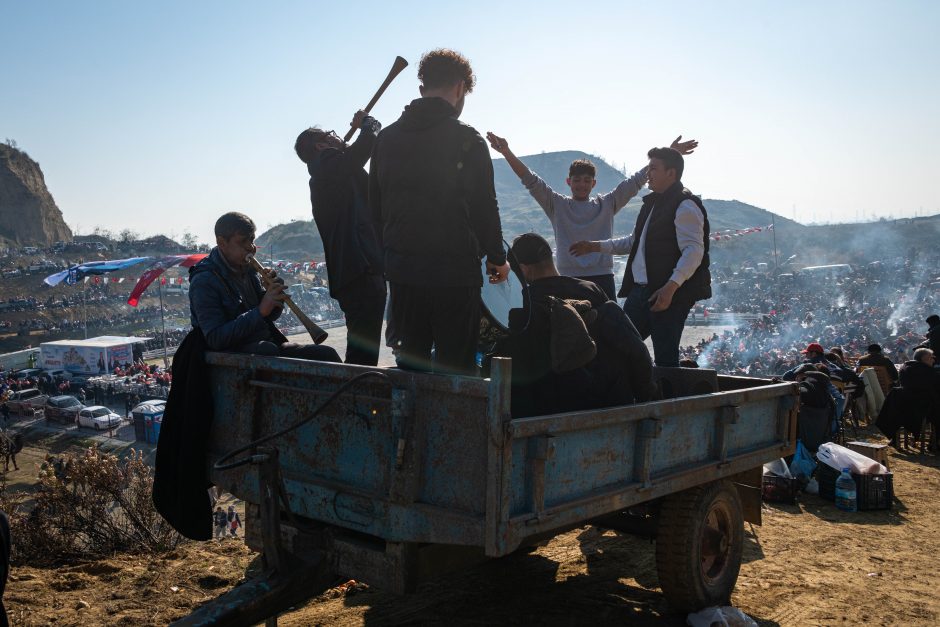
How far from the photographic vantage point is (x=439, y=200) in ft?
10.2

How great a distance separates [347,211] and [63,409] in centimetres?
2740

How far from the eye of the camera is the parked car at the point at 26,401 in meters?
28.5

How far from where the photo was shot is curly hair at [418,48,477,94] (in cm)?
325

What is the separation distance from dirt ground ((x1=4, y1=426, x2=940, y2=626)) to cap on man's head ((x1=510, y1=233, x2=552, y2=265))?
196 centimetres

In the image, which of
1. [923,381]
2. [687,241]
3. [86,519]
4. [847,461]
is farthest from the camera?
[923,381]

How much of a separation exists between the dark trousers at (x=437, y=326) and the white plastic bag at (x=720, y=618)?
189 cm

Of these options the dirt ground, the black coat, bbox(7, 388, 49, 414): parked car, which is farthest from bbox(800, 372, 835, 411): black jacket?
bbox(7, 388, 49, 414): parked car

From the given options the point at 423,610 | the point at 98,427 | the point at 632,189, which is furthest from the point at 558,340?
the point at 98,427

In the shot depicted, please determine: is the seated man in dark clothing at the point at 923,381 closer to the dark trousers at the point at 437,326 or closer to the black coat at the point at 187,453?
the dark trousers at the point at 437,326

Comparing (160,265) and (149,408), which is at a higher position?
(160,265)

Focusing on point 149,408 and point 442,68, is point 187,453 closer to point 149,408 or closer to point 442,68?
point 442,68

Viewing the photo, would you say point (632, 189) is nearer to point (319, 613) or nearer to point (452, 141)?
point (452, 141)

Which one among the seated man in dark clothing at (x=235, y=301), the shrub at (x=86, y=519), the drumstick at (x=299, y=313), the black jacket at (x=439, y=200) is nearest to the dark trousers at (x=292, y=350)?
the seated man in dark clothing at (x=235, y=301)

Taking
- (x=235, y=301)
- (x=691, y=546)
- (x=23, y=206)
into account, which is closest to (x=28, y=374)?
(x=235, y=301)
